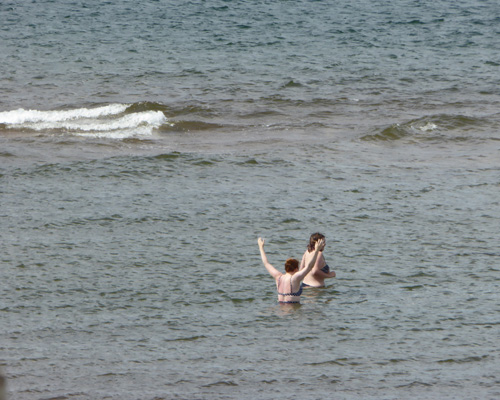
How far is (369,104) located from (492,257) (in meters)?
12.9

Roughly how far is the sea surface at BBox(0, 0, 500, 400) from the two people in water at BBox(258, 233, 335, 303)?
0.73 feet

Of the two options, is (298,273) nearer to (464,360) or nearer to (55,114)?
(464,360)

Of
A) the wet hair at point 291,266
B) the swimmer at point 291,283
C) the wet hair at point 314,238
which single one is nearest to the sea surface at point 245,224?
the swimmer at point 291,283

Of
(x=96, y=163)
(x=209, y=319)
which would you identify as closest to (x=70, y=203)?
(x=96, y=163)

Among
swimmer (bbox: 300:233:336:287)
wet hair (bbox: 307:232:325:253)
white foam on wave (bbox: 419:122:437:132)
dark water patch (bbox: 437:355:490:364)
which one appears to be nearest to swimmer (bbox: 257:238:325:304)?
wet hair (bbox: 307:232:325:253)

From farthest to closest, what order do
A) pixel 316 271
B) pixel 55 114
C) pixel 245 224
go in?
1. pixel 55 114
2. pixel 245 224
3. pixel 316 271

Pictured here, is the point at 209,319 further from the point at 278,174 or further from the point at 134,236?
the point at 278,174

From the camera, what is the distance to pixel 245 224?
14.8m

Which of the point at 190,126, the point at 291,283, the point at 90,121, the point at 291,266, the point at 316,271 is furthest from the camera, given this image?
the point at 90,121

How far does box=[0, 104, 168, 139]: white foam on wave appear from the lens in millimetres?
22469

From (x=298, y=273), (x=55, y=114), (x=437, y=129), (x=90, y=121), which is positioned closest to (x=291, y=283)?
(x=298, y=273)

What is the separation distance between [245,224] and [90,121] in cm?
1032

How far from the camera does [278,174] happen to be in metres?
17.9

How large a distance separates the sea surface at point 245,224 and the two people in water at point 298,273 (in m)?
0.22
